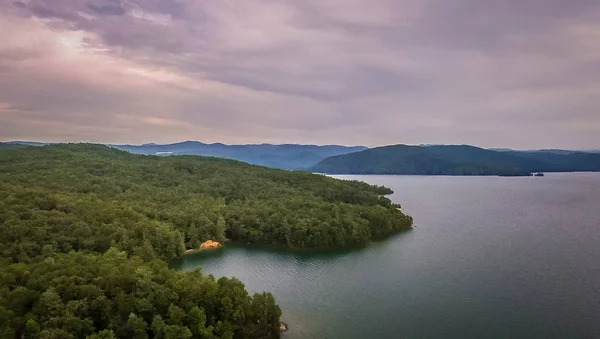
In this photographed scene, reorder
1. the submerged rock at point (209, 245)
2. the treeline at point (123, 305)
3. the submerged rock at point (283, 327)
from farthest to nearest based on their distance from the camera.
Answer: the submerged rock at point (209, 245)
the submerged rock at point (283, 327)
the treeline at point (123, 305)

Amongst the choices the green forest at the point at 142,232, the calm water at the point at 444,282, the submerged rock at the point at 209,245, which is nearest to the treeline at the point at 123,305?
the green forest at the point at 142,232

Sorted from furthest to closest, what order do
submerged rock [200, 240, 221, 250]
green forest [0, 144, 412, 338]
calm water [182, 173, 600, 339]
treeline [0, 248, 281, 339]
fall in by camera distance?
submerged rock [200, 240, 221, 250] → calm water [182, 173, 600, 339] → green forest [0, 144, 412, 338] → treeline [0, 248, 281, 339]

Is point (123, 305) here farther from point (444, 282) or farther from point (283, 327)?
point (444, 282)

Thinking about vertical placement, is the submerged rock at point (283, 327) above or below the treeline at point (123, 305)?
below

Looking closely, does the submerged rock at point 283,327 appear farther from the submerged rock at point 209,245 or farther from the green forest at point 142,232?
the submerged rock at point 209,245

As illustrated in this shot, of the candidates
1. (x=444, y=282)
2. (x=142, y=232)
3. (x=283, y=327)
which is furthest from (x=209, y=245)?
(x=444, y=282)

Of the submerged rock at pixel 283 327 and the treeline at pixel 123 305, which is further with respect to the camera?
the submerged rock at pixel 283 327

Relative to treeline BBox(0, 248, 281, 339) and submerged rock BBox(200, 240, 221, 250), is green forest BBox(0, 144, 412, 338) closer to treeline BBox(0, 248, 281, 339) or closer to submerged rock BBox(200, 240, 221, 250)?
treeline BBox(0, 248, 281, 339)

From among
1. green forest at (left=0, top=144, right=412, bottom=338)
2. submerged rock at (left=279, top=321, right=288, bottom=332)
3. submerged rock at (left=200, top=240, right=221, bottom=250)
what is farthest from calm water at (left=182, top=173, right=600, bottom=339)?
green forest at (left=0, top=144, right=412, bottom=338)
